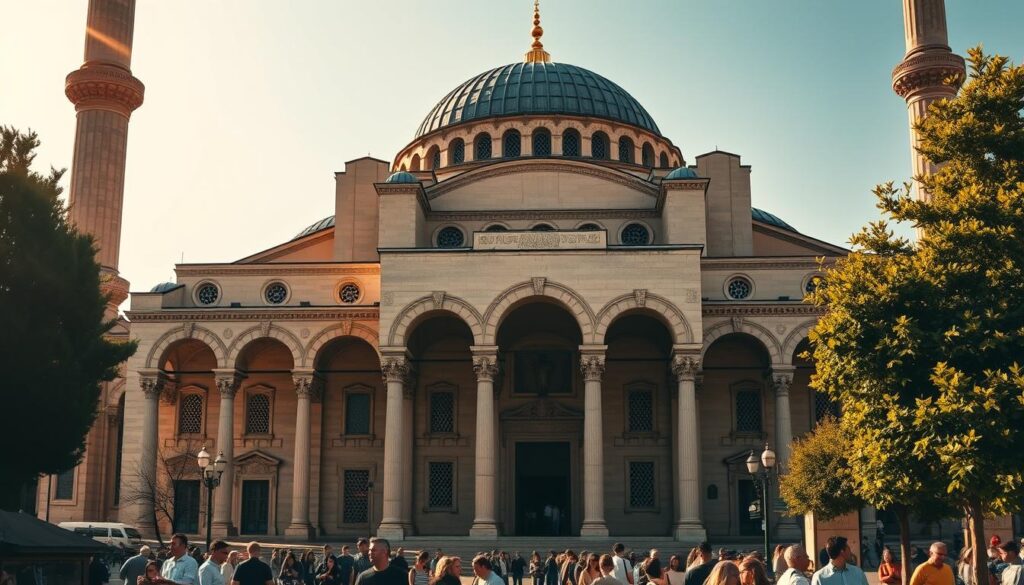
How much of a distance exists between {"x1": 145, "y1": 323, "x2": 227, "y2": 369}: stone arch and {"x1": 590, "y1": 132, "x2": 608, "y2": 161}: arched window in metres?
18.5

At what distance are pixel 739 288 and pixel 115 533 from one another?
22733 mm

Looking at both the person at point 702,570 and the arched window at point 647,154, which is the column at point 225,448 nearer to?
the arched window at point 647,154

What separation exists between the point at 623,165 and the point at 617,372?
1069 cm

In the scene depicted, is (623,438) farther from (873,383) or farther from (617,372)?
(873,383)

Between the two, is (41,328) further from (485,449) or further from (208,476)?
(485,449)

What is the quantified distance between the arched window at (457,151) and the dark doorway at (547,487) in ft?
47.1

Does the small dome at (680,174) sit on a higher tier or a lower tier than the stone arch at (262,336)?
higher

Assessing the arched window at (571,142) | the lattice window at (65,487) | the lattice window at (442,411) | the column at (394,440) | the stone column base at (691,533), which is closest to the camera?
the stone column base at (691,533)

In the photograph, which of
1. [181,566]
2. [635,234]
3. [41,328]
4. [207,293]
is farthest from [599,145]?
[181,566]

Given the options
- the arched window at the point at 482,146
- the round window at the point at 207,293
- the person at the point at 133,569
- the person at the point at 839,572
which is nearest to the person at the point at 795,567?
the person at the point at 839,572

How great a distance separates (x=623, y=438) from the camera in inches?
1475

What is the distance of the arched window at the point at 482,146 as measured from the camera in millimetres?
45969

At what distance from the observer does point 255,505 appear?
3775cm

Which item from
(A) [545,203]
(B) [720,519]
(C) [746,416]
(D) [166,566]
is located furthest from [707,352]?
(D) [166,566]
